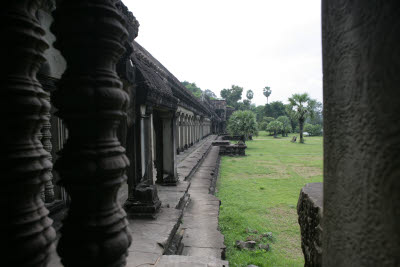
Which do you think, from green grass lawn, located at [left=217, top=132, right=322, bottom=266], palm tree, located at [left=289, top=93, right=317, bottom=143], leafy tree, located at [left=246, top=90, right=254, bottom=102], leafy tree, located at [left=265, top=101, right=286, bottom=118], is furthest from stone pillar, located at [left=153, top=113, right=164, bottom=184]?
leafy tree, located at [left=246, top=90, right=254, bottom=102]

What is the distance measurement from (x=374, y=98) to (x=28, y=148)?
111 cm

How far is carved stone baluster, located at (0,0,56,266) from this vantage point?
2.79 ft

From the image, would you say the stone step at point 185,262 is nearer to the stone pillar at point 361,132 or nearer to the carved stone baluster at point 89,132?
the carved stone baluster at point 89,132

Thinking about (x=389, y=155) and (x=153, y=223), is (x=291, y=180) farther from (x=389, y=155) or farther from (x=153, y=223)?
(x=389, y=155)

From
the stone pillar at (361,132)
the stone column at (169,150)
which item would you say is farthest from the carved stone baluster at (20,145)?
the stone column at (169,150)

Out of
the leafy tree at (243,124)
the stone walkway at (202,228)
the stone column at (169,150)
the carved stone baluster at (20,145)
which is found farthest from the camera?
the leafy tree at (243,124)

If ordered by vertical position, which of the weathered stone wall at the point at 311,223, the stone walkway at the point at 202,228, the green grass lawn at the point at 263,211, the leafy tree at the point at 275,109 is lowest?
the green grass lawn at the point at 263,211

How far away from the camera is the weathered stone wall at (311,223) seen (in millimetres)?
1672

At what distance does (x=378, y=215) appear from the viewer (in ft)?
2.17

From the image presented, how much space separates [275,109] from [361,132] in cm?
6651

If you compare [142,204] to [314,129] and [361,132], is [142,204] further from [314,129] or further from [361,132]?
[314,129]

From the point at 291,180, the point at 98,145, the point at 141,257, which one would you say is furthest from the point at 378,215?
the point at 291,180

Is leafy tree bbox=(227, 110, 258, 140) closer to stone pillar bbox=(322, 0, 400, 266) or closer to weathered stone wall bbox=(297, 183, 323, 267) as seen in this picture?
weathered stone wall bbox=(297, 183, 323, 267)

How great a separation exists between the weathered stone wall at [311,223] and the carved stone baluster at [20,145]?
1.53m
